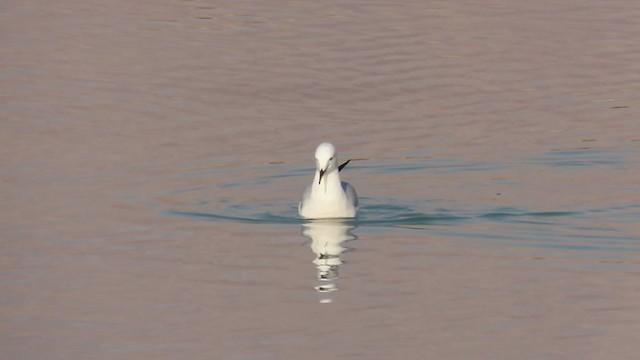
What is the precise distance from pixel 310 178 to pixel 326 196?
2.58 m

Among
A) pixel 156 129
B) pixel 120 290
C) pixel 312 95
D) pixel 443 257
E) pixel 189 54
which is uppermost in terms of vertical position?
pixel 189 54

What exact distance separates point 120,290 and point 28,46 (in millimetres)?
17324

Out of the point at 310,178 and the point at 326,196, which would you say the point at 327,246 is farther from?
the point at 310,178

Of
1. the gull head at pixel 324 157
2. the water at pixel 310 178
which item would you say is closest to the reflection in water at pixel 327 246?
the water at pixel 310 178

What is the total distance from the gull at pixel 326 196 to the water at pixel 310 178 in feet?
0.62

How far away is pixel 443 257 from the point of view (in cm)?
1691

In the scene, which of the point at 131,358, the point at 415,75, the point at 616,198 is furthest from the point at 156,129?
the point at 131,358

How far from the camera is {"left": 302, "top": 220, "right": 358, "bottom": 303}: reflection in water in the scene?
15889 millimetres

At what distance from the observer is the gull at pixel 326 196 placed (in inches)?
763

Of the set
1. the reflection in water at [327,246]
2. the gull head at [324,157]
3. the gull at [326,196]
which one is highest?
the gull head at [324,157]

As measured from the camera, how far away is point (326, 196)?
19.4 meters

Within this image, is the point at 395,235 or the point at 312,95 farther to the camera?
the point at 312,95

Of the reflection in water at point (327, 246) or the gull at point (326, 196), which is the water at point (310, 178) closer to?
the reflection in water at point (327, 246)

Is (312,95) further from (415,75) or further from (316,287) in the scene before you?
(316,287)
